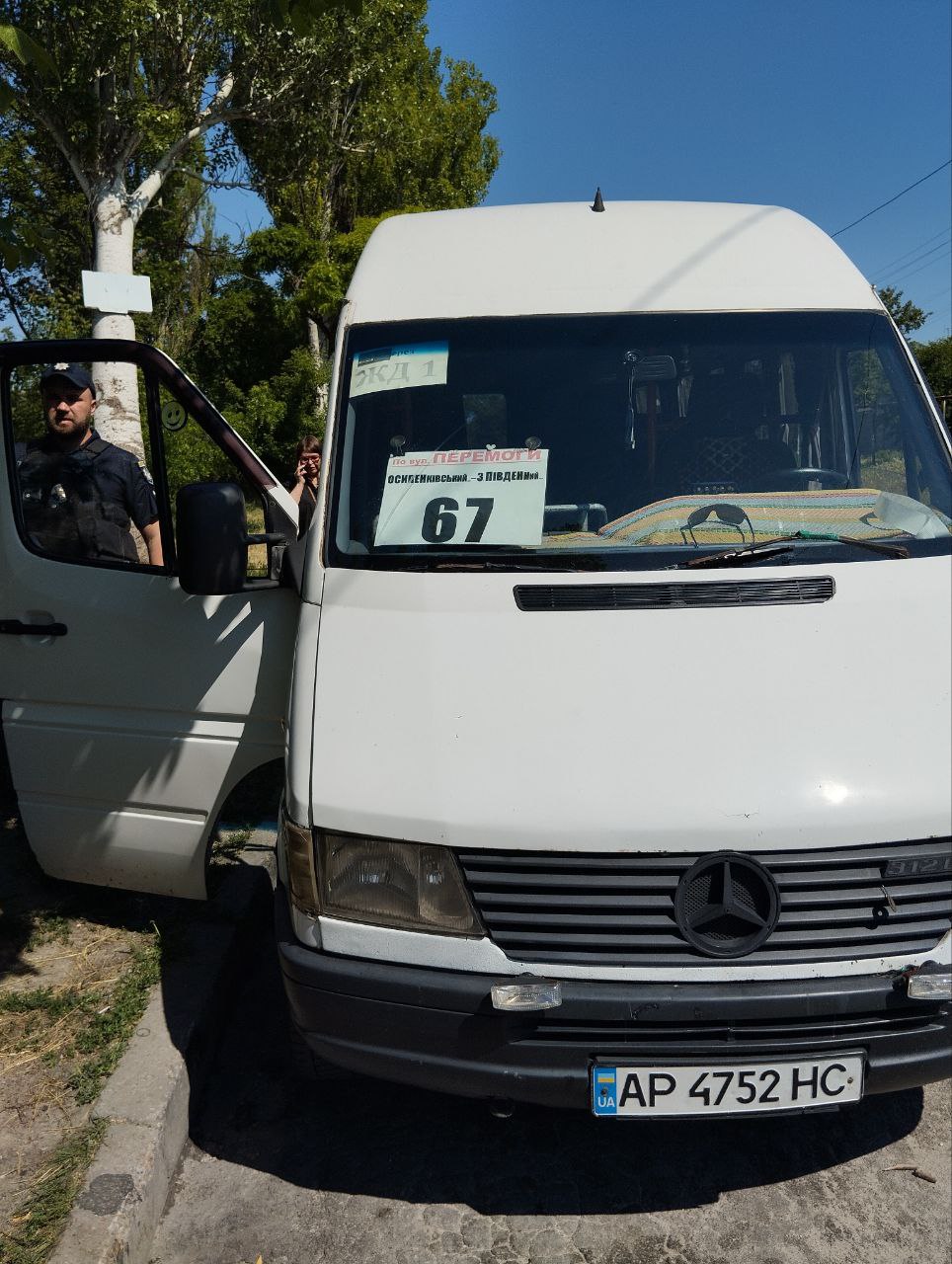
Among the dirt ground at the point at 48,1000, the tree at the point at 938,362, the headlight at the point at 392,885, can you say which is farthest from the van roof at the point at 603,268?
the tree at the point at 938,362

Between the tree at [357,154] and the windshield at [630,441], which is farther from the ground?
the tree at [357,154]

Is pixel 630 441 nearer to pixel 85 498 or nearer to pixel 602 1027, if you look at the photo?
pixel 602 1027

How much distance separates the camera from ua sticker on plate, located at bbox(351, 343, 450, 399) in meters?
3.25

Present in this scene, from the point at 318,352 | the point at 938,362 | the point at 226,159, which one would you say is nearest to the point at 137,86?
the point at 226,159

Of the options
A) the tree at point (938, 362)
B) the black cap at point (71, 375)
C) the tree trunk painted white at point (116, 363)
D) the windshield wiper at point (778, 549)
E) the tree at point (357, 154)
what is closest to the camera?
the windshield wiper at point (778, 549)

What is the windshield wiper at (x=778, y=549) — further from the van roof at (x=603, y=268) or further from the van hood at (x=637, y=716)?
the van roof at (x=603, y=268)

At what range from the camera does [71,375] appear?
3908mm

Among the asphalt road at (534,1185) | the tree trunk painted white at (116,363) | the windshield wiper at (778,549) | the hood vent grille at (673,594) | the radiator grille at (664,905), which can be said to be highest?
the tree trunk painted white at (116,363)

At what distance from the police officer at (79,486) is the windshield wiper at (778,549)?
1.91 meters

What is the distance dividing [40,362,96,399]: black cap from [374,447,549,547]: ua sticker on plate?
1568mm

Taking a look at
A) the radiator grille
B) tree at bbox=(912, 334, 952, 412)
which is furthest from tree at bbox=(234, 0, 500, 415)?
tree at bbox=(912, 334, 952, 412)

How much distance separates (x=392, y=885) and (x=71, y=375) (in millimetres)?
2536

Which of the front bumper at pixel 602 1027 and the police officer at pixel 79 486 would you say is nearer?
the front bumper at pixel 602 1027

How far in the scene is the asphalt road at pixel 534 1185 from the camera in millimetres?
2639
